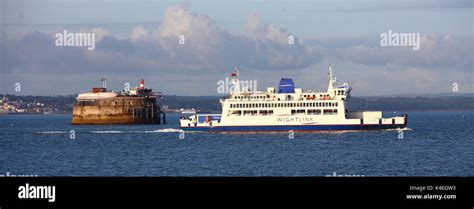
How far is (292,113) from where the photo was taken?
98.4 metres

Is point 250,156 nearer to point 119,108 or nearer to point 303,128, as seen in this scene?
point 303,128

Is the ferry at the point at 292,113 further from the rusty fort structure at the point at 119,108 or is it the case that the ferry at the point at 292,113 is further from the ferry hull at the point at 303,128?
the rusty fort structure at the point at 119,108

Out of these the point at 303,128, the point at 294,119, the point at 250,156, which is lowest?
the point at 250,156

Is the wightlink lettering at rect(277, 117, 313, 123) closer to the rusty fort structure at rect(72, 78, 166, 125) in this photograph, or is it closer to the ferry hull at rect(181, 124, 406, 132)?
the ferry hull at rect(181, 124, 406, 132)

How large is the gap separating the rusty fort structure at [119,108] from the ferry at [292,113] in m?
70.0

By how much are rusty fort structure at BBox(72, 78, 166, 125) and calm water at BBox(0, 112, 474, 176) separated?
243ft

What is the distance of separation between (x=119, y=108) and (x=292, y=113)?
77.1 m
